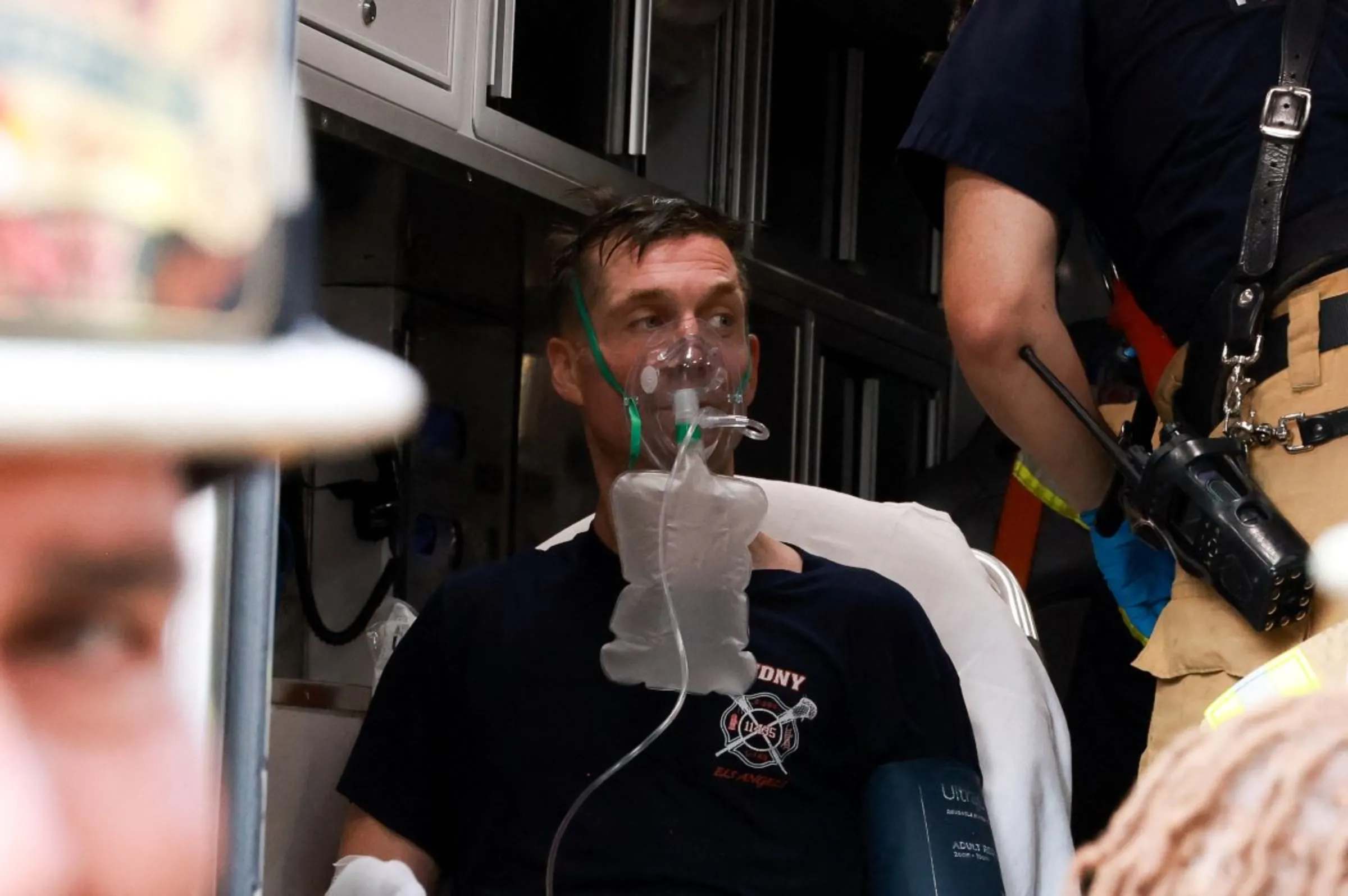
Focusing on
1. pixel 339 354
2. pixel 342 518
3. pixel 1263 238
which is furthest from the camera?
pixel 342 518

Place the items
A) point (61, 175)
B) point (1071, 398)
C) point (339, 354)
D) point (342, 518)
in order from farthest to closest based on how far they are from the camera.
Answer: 1. point (342, 518)
2. point (1071, 398)
3. point (339, 354)
4. point (61, 175)

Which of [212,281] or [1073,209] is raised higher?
[1073,209]

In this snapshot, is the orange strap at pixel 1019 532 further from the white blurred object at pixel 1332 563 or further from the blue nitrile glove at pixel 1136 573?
the white blurred object at pixel 1332 563

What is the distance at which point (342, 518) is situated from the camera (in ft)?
5.26

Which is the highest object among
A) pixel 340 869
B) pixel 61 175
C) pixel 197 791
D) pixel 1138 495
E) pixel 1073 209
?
pixel 1073 209

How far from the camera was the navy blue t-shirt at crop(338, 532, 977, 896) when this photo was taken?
4.32 feet

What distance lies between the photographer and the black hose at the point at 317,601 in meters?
1.49

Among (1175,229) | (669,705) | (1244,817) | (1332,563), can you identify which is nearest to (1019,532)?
(669,705)

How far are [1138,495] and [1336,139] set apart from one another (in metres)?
0.27

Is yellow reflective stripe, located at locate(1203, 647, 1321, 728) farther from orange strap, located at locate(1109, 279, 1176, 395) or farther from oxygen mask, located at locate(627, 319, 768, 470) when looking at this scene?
oxygen mask, located at locate(627, 319, 768, 470)

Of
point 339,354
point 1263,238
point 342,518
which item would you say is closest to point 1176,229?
point 1263,238

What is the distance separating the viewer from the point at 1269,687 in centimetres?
55

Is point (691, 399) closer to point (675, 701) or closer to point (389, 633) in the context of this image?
point (675, 701)

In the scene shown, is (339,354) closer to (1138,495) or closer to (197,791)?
(197,791)
